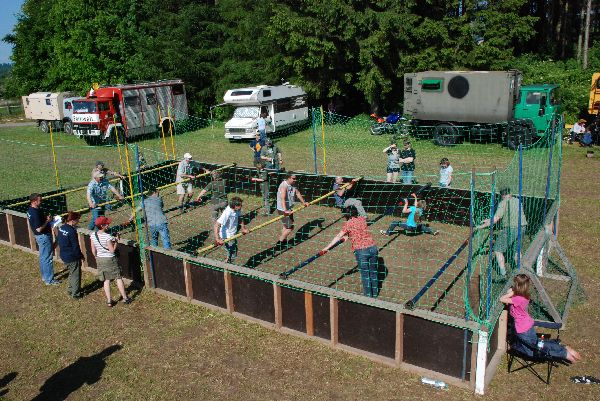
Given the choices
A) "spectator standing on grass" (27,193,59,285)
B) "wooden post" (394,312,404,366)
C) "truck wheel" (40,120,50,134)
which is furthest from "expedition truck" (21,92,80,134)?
"wooden post" (394,312,404,366)

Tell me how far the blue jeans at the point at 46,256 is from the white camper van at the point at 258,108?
51.3 ft

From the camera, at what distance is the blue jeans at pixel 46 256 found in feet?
33.0

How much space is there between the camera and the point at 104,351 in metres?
7.83

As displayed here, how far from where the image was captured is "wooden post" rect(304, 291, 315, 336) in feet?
24.9

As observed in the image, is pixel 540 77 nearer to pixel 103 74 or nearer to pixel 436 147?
pixel 436 147

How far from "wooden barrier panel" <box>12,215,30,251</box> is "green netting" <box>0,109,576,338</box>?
28.3 inches

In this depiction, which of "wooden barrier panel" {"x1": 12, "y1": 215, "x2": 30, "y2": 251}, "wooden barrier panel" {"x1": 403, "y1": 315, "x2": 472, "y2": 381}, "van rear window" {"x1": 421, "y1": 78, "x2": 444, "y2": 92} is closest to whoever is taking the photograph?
"wooden barrier panel" {"x1": 403, "y1": 315, "x2": 472, "y2": 381}

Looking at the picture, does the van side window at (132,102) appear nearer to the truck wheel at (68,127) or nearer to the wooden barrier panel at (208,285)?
the truck wheel at (68,127)

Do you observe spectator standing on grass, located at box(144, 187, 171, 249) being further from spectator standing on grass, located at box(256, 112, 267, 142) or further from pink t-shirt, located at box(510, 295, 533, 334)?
pink t-shirt, located at box(510, 295, 533, 334)

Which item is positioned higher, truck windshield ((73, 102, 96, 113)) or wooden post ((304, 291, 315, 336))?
truck windshield ((73, 102, 96, 113))

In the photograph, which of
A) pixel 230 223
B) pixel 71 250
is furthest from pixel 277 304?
pixel 71 250

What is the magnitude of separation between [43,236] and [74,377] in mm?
3803

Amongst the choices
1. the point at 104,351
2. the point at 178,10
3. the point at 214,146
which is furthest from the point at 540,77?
the point at 104,351

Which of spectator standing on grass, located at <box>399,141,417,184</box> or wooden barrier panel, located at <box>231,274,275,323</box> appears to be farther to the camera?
spectator standing on grass, located at <box>399,141,417,184</box>
